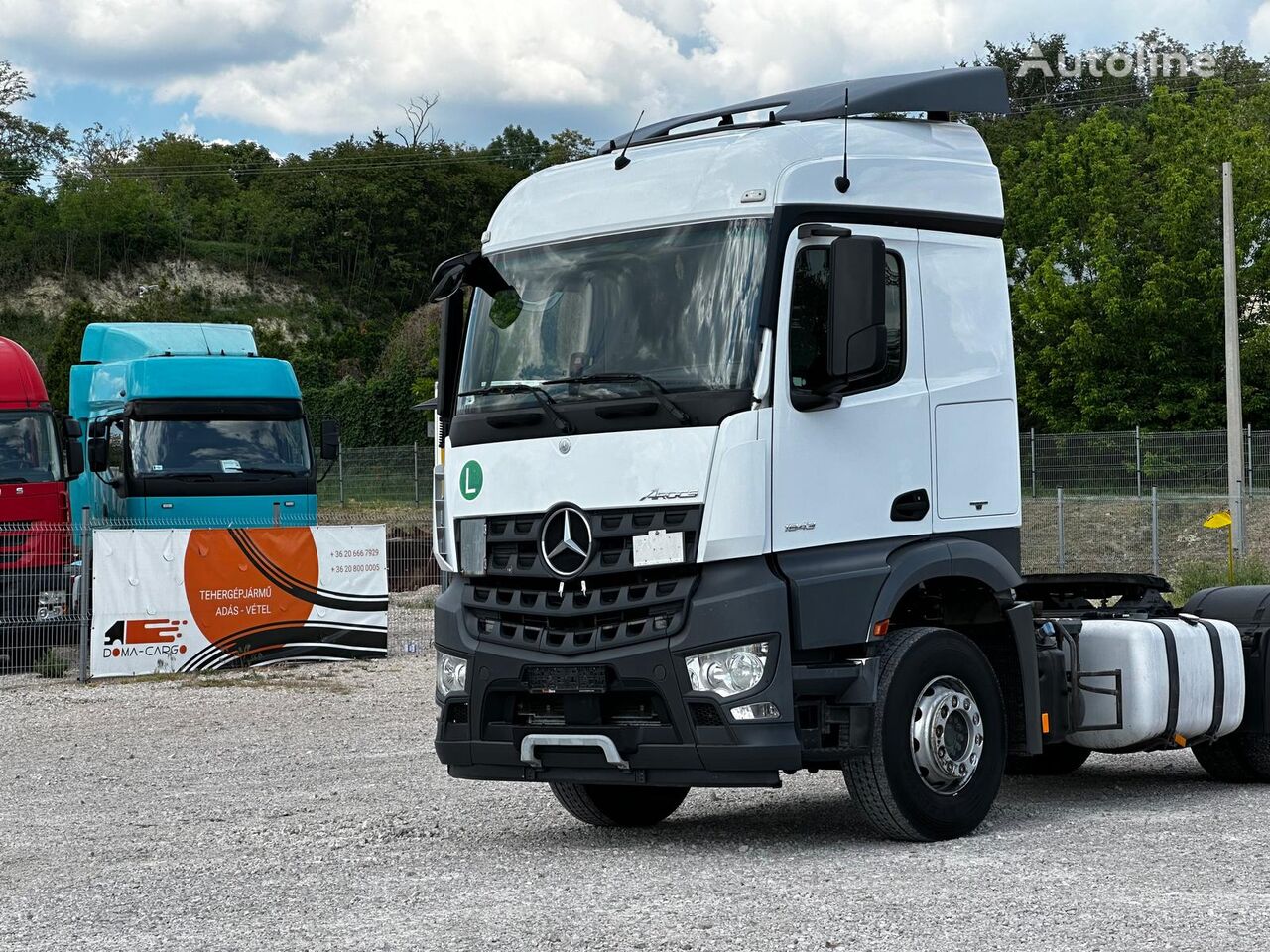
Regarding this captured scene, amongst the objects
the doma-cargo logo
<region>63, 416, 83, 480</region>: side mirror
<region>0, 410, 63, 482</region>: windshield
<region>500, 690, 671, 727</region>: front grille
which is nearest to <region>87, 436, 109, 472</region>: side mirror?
<region>63, 416, 83, 480</region>: side mirror

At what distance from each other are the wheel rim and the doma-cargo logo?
1166cm

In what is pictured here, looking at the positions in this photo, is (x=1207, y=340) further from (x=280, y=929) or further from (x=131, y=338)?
(x=280, y=929)

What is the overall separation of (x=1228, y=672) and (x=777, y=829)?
2951mm

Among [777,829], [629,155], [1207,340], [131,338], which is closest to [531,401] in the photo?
[629,155]

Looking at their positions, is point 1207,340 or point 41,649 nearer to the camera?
point 41,649

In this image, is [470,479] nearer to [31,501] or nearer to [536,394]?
[536,394]

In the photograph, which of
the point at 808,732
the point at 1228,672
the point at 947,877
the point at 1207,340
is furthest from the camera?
the point at 1207,340

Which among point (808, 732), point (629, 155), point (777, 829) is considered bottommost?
point (777, 829)

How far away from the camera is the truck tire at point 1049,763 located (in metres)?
11.1

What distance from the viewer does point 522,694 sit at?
8180 mm

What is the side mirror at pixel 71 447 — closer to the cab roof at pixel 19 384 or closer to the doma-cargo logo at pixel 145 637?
the cab roof at pixel 19 384

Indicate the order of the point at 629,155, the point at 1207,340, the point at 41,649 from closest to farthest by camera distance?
the point at 629,155, the point at 41,649, the point at 1207,340

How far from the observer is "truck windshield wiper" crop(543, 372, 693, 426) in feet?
25.3

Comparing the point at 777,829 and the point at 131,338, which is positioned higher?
the point at 131,338
